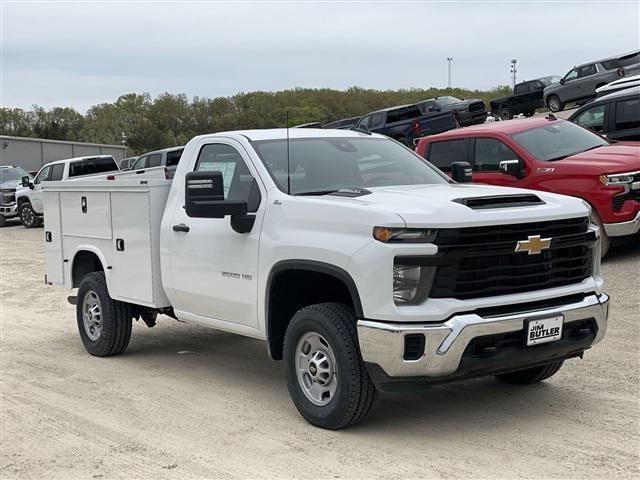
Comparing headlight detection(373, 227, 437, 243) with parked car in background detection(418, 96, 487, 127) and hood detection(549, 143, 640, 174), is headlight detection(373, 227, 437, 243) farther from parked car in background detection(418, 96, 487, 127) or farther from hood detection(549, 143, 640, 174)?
parked car in background detection(418, 96, 487, 127)

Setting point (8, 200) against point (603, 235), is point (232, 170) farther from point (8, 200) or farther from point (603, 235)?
point (8, 200)

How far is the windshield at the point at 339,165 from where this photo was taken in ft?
20.6

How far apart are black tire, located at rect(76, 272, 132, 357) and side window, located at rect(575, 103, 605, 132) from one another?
9.04 meters

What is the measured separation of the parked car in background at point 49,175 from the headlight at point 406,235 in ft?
59.5

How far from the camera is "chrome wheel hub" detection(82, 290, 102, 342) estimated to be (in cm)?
833

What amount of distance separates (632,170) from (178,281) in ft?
21.6

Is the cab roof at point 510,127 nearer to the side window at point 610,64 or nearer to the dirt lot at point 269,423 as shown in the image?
the dirt lot at point 269,423

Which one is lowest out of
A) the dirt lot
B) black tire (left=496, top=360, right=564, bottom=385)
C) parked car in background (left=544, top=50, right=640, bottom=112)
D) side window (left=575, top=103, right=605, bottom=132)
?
the dirt lot

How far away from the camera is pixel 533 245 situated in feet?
17.4

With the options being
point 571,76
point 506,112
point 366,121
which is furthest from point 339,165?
point 506,112

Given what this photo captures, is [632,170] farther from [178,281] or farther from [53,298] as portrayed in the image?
[53,298]

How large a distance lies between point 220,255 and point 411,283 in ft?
6.37

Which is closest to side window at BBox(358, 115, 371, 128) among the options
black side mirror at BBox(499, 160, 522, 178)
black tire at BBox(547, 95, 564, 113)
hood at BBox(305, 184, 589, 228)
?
black tire at BBox(547, 95, 564, 113)

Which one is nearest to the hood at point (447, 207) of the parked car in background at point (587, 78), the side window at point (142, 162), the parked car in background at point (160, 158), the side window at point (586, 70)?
the parked car in background at point (160, 158)
